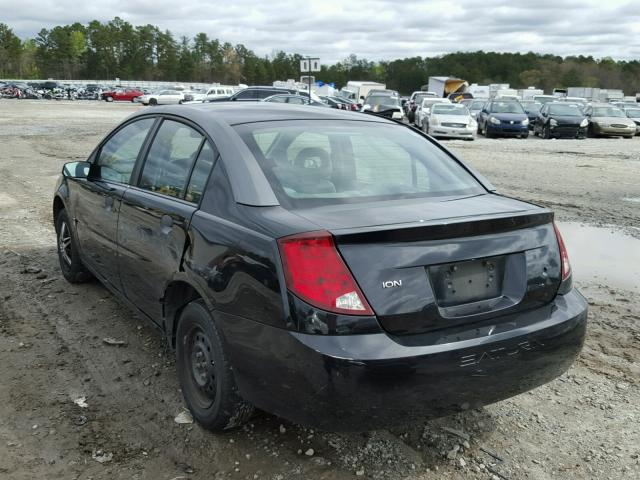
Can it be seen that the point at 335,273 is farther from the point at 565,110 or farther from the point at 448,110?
the point at 565,110

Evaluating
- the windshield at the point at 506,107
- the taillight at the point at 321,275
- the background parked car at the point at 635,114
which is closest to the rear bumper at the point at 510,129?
Result: the windshield at the point at 506,107

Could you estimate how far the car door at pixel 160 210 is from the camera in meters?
3.30

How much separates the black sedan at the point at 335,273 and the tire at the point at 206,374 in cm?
1

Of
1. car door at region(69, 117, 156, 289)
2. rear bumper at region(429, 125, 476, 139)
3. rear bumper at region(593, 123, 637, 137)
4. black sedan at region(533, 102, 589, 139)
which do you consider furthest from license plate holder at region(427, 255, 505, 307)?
rear bumper at region(593, 123, 637, 137)

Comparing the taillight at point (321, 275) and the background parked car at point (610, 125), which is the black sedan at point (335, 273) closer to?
the taillight at point (321, 275)

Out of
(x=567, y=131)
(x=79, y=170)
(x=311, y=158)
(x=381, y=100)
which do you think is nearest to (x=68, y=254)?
(x=79, y=170)

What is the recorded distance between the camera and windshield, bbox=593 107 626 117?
86.9ft


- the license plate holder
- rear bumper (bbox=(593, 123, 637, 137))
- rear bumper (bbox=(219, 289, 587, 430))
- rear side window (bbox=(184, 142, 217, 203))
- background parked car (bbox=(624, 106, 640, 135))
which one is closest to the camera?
rear bumper (bbox=(219, 289, 587, 430))

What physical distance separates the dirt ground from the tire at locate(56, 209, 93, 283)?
110mm

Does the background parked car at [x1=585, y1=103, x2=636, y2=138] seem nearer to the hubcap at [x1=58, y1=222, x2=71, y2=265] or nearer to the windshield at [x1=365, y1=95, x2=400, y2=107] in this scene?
the windshield at [x1=365, y1=95, x2=400, y2=107]

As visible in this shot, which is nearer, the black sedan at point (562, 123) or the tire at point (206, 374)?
the tire at point (206, 374)

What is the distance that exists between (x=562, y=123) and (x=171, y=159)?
23.1m

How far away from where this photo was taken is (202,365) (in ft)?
10.5

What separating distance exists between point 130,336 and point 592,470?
3.05 m
